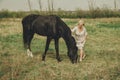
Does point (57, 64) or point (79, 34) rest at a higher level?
point (79, 34)

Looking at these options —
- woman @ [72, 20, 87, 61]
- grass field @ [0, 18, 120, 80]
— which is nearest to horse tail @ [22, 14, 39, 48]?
grass field @ [0, 18, 120, 80]

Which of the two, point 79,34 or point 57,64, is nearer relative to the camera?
point 57,64

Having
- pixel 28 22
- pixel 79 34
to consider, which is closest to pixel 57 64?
pixel 79 34

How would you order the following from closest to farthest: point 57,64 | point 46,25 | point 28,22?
point 57,64, point 46,25, point 28,22

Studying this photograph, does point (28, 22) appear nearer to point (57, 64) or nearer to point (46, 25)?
point (46, 25)

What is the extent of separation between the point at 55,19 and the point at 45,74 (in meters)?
2.05

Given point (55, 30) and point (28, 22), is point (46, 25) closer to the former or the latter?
point (55, 30)

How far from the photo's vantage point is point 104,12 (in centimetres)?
3241

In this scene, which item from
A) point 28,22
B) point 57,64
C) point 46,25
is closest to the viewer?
point 57,64

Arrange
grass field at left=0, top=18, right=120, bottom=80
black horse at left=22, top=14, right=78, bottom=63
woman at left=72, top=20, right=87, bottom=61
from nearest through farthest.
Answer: grass field at left=0, top=18, right=120, bottom=80 < black horse at left=22, top=14, right=78, bottom=63 < woman at left=72, top=20, right=87, bottom=61

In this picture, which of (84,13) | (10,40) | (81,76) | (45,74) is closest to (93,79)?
(81,76)

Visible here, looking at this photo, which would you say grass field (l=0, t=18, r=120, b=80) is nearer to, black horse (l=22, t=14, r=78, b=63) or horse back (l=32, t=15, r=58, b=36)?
black horse (l=22, t=14, r=78, b=63)

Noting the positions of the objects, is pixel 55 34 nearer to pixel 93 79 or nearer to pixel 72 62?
pixel 72 62

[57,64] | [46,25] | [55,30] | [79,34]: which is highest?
[46,25]
